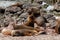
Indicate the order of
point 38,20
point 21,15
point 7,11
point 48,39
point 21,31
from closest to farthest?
point 48,39 < point 21,31 < point 38,20 < point 21,15 < point 7,11

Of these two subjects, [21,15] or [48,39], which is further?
[21,15]

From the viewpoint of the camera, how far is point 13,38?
782 cm

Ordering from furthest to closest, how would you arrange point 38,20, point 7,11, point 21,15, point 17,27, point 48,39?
point 7,11 → point 21,15 → point 38,20 → point 17,27 → point 48,39

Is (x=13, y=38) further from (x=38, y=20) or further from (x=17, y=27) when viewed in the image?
(x=38, y=20)

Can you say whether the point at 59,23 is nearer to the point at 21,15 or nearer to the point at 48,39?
the point at 48,39

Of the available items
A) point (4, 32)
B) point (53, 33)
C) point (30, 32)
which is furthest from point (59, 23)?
point (4, 32)

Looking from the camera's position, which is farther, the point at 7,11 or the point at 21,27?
the point at 7,11

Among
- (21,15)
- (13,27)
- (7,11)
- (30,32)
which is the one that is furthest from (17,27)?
(7,11)

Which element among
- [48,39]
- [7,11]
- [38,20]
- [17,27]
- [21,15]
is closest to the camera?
[48,39]

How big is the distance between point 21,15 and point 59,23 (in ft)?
17.4

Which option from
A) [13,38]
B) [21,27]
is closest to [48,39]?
[13,38]

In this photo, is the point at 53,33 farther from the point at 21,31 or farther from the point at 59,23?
the point at 21,31

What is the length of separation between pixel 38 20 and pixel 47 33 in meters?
1.73

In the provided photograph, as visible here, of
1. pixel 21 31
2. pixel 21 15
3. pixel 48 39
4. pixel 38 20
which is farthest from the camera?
pixel 21 15
